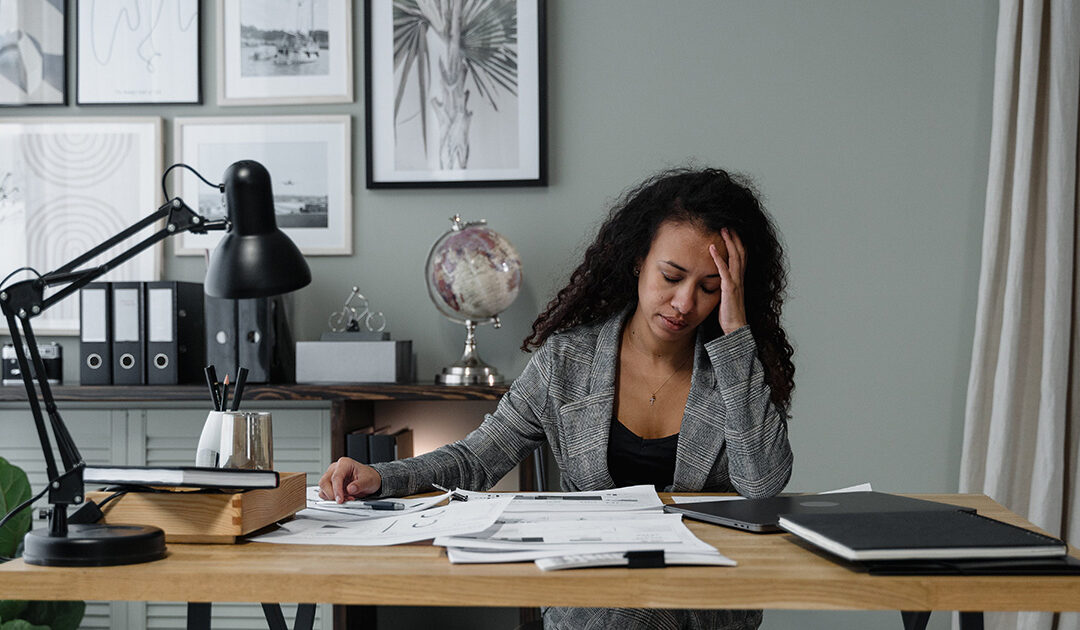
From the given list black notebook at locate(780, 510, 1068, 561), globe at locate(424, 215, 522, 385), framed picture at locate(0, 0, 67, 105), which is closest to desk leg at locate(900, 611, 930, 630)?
black notebook at locate(780, 510, 1068, 561)

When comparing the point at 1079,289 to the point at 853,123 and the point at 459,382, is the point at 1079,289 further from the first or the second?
the point at 459,382

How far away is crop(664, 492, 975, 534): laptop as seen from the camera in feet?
3.63

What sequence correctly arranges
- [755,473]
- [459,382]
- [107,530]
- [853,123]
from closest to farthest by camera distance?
[107,530]
[755,473]
[459,382]
[853,123]

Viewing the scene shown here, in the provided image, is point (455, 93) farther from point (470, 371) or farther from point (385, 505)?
point (385, 505)

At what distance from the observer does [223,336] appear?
2.47 meters

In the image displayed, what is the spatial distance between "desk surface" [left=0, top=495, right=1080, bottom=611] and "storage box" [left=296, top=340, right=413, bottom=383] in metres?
1.52

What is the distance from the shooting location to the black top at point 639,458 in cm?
169

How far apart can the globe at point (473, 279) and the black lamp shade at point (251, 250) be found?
1.39 metres

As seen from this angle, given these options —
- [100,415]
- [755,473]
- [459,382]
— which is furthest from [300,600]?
[100,415]

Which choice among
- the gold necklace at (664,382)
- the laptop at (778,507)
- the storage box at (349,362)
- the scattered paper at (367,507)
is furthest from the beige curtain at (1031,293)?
the scattered paper at (367,507)

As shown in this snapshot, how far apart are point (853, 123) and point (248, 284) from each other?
2.08 m

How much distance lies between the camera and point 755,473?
5.10 feet

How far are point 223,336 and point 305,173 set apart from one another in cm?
58

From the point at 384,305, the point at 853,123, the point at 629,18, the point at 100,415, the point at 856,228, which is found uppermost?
the point at 629,18
